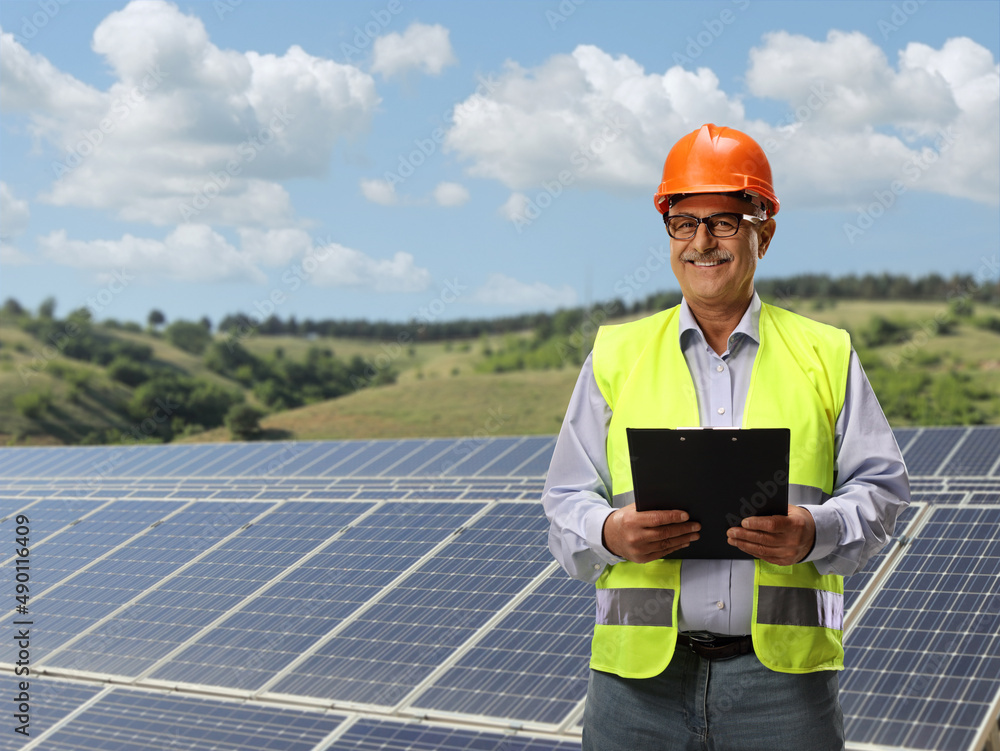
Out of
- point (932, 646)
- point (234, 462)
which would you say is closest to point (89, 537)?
point (234, 462)

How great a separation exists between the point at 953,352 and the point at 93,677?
2563 inches

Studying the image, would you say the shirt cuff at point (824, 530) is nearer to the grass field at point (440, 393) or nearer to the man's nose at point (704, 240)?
the man's nose at point (704, 240)

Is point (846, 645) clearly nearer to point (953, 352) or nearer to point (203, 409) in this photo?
point (953, 352)

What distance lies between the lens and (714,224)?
12.8 feet

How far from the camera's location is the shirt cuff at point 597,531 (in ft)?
12.1

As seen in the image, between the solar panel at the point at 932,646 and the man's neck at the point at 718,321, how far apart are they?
4150mm

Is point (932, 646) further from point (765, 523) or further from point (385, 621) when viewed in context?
A: point (765, 523)

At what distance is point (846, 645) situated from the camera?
823 centimetres

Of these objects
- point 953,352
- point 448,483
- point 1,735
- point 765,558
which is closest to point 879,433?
point 765,558

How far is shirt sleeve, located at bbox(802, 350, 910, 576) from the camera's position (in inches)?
141

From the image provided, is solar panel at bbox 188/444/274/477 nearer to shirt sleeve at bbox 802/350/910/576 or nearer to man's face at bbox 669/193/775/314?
man's face at bbox 669/193/775/314

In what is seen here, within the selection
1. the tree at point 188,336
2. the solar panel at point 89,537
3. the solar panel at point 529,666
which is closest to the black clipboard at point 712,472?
the solar panel at point 529,666

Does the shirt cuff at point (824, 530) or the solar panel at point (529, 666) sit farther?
the solar panel at point (529, 666)

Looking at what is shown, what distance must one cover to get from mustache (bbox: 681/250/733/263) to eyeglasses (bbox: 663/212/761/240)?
0.06 metres
